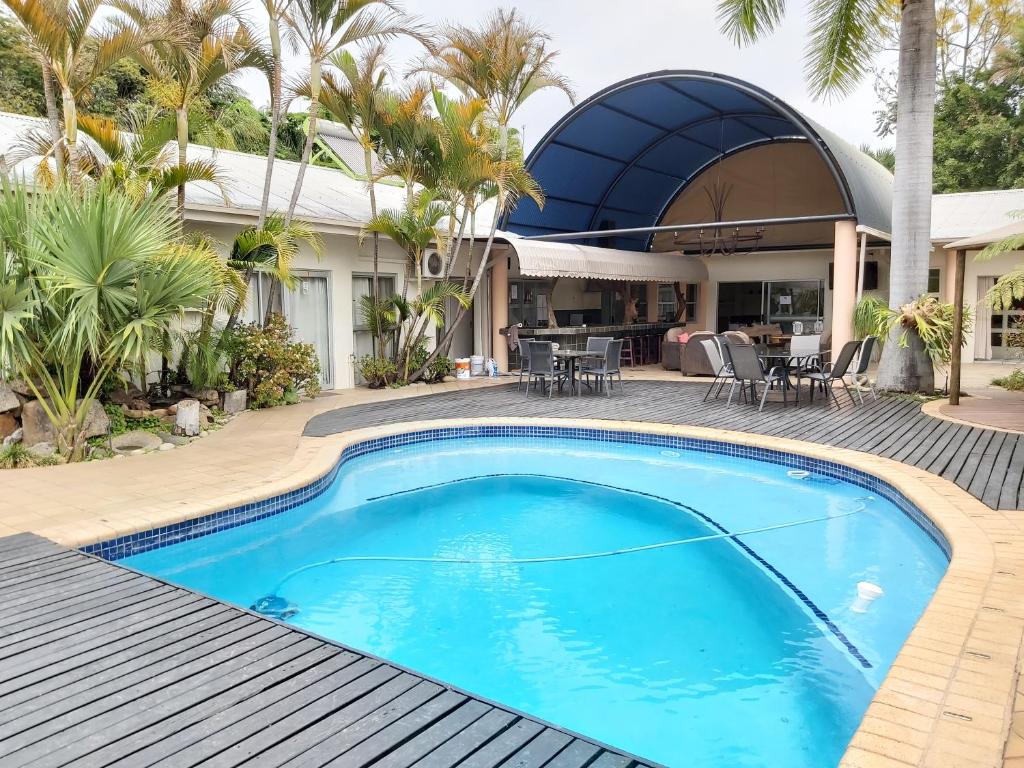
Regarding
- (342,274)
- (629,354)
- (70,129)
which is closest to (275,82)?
(70,129)

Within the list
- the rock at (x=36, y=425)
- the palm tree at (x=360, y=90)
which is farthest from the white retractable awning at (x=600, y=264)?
the rock at (x=36, y=425)

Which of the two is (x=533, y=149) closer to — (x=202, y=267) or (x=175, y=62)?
(x=175, y=62)

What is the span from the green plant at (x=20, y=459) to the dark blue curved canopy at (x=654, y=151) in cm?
1258

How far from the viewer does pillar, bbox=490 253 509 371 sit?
17312 mm

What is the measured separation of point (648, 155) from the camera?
20.5m

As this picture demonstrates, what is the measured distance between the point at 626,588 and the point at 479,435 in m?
5.10

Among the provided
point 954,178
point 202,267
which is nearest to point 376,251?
point 202,267

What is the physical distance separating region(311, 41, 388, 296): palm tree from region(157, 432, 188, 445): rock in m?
5.77

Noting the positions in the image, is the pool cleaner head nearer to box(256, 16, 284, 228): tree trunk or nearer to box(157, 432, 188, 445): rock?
box(157, 432, 188, 445): rock

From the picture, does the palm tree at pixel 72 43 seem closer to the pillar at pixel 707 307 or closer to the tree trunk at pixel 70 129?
the tree trunk at pixel 70 129

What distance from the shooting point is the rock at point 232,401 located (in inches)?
443

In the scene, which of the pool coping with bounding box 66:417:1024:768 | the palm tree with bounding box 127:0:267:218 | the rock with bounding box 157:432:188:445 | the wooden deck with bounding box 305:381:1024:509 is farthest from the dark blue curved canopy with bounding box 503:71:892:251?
the rock with bounding box 157:432:188:445

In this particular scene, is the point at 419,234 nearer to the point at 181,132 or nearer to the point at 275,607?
the point at 181,132

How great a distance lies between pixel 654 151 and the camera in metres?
20.4
